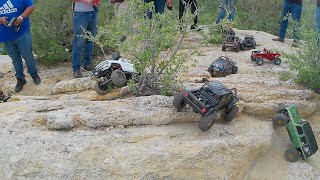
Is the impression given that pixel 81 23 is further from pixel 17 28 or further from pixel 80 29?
pixel 17 28

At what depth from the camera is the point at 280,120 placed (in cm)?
478

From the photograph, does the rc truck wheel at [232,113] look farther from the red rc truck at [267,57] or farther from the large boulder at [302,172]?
the red rc truck at [267,57]

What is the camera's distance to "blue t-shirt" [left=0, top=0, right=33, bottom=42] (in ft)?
20.5

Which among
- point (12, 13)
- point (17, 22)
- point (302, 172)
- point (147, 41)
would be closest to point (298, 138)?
point (302, 172)

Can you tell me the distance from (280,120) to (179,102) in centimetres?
Answer: 122

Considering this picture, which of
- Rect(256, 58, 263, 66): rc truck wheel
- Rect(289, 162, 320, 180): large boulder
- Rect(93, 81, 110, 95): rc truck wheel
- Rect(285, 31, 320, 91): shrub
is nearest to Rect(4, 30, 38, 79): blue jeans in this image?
Rect(93, 81, 110, 95): rc truck wheel

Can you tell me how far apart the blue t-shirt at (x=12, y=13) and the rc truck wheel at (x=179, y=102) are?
3145 mm

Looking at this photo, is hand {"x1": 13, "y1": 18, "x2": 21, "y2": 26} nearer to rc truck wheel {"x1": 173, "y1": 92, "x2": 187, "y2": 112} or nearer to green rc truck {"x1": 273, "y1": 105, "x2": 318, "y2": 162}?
rc truck wheel {"x1": 173, "y1": 92, "x2": 187, "y2": 112}

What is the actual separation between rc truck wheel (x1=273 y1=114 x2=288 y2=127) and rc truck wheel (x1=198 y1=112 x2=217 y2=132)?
0.88 metres

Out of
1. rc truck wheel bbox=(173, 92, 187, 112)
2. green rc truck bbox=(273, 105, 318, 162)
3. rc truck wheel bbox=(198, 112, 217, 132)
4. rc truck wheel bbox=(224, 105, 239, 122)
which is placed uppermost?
rc truck wheel bbox=(173, 92, 187, 112)

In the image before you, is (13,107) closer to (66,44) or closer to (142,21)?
(142,21)

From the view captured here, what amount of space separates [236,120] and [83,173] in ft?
6.48

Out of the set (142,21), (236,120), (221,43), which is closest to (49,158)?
(142,21)

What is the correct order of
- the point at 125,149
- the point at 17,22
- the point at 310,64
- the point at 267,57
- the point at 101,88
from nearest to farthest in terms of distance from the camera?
the point at 125,149
the point at 101,88
the point at 310,64
the point at 17,22
the point at 267,57
